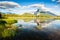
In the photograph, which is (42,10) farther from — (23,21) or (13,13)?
(13,13)

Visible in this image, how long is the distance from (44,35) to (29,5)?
585 mm

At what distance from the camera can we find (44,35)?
201 centimetres

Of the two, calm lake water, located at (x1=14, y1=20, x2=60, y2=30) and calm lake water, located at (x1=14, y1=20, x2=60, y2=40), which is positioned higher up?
calm lake water, located at (x1=14, y1=20, x2=60, y2=30)

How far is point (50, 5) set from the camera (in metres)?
2.05

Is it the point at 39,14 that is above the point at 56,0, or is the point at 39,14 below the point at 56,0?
below

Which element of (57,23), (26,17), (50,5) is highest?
(50,5)

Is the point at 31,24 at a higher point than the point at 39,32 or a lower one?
higher

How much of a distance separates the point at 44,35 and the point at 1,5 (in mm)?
920

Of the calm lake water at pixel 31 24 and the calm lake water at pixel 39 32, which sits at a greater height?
the calm lake water at pixel 31 24

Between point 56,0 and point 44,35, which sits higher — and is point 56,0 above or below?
above

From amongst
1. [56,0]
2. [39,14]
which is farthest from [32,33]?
[56,0]

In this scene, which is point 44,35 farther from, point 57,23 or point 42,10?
point 42,10

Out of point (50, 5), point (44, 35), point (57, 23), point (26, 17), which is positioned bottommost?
point (44, 35)

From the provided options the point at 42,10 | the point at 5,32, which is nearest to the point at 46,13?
the point at 42,10
